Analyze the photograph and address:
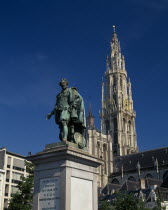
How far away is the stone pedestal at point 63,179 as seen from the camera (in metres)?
9.52

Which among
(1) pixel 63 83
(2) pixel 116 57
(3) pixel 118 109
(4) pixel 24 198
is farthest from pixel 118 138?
(1) pixel 63 83

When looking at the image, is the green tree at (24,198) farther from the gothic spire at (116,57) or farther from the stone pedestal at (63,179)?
the gothic spire at (116,57)

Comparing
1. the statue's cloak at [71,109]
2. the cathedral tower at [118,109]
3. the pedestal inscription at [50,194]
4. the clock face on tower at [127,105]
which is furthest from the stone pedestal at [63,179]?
the clock face on tower at [127,105]

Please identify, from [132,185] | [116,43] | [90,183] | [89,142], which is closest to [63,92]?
[90,183]

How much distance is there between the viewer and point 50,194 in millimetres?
9695

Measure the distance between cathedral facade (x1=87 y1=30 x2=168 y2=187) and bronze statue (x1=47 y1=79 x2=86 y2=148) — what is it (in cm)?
6995

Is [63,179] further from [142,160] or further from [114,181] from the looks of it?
[114,181]

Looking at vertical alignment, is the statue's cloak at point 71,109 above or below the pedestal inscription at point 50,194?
above

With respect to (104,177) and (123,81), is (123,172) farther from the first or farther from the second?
(123,81)

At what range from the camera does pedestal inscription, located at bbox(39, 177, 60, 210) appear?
9.52 meters

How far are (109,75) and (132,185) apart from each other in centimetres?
5551

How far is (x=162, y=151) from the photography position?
90.1 meters

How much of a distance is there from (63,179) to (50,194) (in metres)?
0.65

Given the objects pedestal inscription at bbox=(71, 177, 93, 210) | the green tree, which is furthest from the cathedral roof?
pedestal inscription at bbox=(71, 177, 93, 210)
